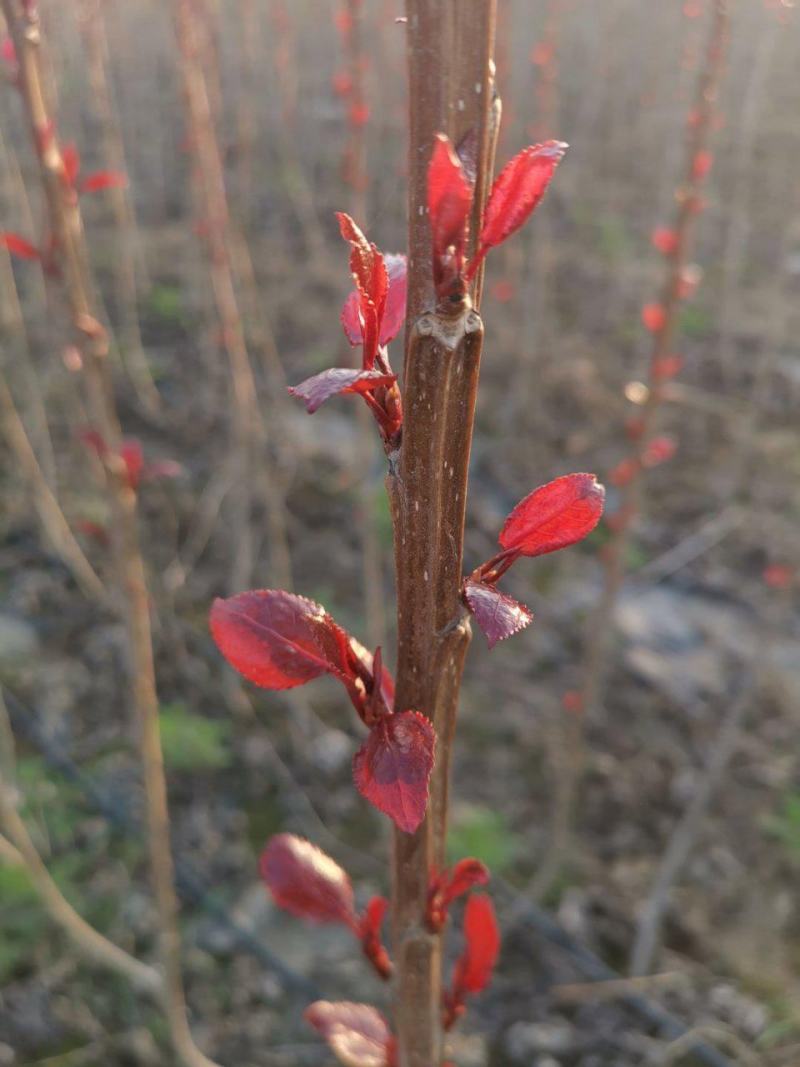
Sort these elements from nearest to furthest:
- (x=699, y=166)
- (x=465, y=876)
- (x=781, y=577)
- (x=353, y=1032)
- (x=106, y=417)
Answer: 1. (x=465, y=876)
2. (x=353, y=1032)
3. (x=106, y=417)
4. (x=699, y=166)
5. (x=781, y=577)

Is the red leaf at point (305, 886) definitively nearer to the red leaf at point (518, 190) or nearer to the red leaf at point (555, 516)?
the red leaf at point (555, 516)

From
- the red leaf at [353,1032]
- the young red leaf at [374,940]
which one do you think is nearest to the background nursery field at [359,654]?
the red leaf at [353,1032]

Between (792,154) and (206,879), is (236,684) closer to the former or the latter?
(206,879)

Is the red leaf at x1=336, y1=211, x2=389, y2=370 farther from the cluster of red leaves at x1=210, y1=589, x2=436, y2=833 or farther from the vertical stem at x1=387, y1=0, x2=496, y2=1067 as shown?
the cluster of red leaves at x1=210, y1=589, x2=436, y2=833

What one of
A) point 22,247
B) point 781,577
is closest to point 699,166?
point 781,577

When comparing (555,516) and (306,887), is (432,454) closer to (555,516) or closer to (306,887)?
(555,516)

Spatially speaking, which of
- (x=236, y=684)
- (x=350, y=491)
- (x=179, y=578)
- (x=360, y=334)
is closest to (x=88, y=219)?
(x=350, y=491)
